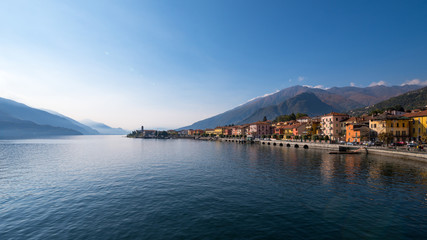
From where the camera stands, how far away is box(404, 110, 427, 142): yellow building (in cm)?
6169

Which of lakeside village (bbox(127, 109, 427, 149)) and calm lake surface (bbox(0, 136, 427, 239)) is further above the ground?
lakeside village (bbox(127, 109, 427, 149))

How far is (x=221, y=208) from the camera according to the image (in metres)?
18.6

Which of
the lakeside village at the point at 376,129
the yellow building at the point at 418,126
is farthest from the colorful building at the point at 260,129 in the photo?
the yellow building at the point at 418,126

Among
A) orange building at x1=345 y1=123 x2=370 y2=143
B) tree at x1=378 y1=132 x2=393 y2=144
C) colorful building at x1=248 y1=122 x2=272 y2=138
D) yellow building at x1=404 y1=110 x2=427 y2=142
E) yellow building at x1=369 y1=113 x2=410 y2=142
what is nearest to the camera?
yellow building at x1=404 y1=110 x2=427 y2=142

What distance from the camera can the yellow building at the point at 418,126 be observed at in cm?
6169

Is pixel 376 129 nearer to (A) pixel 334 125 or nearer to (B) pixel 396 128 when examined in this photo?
(B) pixel 396 128

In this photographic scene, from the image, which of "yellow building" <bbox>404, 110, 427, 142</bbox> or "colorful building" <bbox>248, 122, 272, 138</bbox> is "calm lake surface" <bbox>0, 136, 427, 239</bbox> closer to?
"yellow building" <bbox>404, 110, 427, 142</bbox>

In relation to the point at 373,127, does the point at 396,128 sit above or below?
below

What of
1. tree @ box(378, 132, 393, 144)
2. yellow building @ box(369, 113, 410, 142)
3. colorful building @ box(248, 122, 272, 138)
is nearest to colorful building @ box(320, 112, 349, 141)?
yellow building @ box(369, 113, 410, 142)

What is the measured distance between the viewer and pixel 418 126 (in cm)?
6406

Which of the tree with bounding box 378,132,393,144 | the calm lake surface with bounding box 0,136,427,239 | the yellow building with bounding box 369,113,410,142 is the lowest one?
the calm lake surface with bounding box 0,136,427,239

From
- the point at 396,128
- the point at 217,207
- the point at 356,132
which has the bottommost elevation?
the point at 217,207

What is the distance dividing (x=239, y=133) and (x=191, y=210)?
167790 millimetres

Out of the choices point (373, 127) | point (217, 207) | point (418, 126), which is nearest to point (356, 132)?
point (373, 127)
